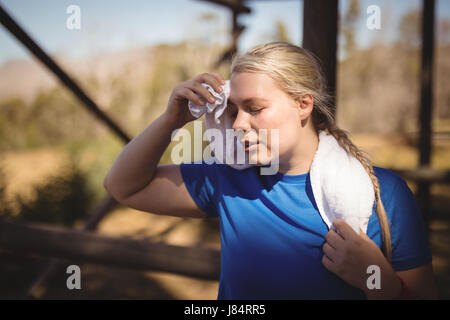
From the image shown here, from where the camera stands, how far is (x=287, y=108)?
1136 mm

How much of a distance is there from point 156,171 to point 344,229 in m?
0.77

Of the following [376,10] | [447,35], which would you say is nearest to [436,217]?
[376,10]

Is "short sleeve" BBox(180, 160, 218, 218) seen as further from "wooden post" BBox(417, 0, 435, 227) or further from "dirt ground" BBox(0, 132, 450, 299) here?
"wooden post" BBox(417, 0, 435, 227)

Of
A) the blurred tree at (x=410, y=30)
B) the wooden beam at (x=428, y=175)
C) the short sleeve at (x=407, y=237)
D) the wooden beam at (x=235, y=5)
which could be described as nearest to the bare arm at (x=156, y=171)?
the short sleeve at (x=407, y=237)

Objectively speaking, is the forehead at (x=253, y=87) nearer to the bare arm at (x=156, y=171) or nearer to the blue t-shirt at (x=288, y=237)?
the bare arm at (x=156, y=171)

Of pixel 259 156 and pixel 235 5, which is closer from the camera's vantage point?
pixel 259 156

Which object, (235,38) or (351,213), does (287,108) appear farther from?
(235,38)

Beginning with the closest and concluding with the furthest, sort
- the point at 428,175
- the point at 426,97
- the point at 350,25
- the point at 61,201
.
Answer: the point at 428,175
the point at 426,97
the point at 61,201
the point at 350,25

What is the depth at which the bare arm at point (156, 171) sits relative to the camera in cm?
124

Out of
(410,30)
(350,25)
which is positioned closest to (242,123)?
(410,30)

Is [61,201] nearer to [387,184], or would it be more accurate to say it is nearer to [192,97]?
[192,97]

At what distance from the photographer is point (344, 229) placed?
41.5 inches

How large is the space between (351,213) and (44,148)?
12.9m

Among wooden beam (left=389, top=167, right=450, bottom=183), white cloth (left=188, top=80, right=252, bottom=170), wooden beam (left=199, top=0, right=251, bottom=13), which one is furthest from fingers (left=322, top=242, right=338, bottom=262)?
wooden beam (left=199, top=0, right=251, bottom=13)
